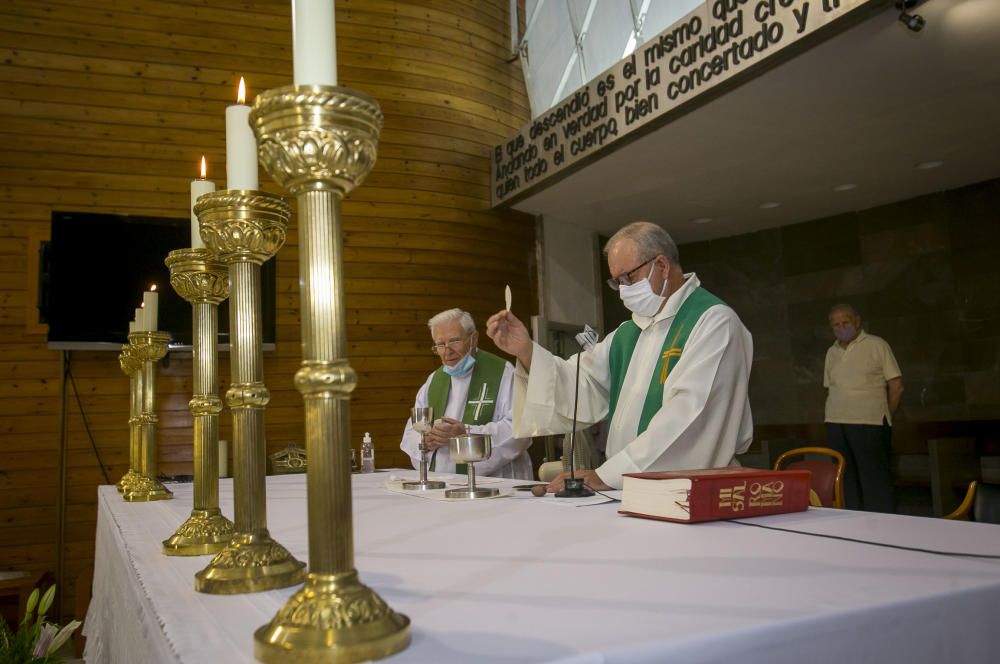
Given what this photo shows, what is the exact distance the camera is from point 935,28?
440 cm

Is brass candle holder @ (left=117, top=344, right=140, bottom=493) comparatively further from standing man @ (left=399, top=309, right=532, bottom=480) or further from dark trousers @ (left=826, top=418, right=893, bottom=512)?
dark trousers @ (left=826, top=418, right=893, bottom=512)

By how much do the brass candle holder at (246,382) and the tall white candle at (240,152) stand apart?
35 mm

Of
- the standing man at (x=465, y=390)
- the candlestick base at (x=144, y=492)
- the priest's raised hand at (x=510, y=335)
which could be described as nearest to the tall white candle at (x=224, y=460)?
the standing man at (x=465, y=390)

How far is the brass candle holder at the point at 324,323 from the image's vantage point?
2.32 ft

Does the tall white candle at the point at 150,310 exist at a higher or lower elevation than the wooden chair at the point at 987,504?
higher

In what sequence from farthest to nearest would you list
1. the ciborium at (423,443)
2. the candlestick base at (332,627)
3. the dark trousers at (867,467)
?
the dark trousers at (867,467), the ciborium at (423,443), the candlestick base at (332,627)

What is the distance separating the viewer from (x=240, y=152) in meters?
1.11

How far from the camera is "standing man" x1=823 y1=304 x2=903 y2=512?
659 cm

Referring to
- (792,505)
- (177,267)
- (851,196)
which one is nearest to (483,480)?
(792,505)

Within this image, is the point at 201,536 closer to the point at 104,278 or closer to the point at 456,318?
the point at 456,318

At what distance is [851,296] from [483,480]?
6.69m

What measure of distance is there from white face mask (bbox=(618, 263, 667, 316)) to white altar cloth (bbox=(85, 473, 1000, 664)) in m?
1.61

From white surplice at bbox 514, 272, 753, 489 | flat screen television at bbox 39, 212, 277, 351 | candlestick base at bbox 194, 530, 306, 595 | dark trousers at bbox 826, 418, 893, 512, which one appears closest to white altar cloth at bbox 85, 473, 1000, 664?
candlestick base at bbox 194, 530, 306, 595

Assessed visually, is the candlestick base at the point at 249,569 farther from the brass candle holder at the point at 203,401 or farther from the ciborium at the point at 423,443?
the ciborium at the point at 423,443
